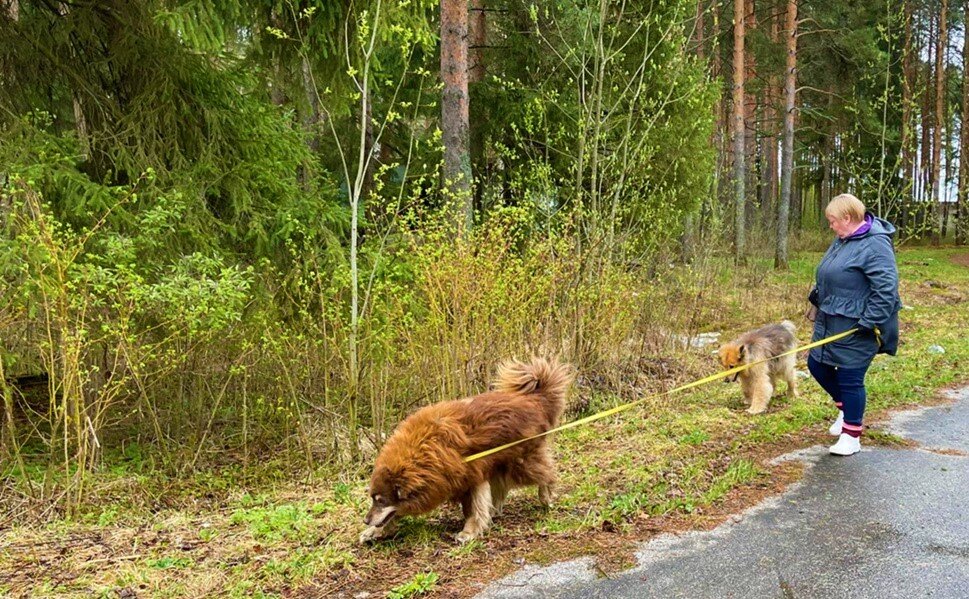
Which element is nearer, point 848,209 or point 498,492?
point 498,492

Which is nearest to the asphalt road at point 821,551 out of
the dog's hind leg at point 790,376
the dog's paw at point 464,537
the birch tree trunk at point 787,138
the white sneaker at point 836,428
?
the dog's paw at point 464,537

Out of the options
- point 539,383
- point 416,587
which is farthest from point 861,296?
point 416,587

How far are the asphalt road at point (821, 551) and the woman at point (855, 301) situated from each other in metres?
0.63

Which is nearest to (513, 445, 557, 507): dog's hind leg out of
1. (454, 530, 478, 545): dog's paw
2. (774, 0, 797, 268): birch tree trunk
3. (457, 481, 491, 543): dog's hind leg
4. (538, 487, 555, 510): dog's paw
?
(538, 487, 555, 510): dog's paw

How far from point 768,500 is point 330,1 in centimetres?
572

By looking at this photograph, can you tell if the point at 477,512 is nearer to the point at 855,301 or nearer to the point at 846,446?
the point at 846,446

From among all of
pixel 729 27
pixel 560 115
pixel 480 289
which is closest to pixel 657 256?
pixel 560 115

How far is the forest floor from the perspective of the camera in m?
3.46

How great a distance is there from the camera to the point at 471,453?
3.84 m

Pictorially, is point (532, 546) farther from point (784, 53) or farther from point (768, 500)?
point (784, 53)

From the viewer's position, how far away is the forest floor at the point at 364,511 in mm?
3461

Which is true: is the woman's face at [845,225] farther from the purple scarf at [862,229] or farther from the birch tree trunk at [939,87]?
the birch tree trunk at [939,87]

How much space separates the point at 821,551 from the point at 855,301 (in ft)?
7.41

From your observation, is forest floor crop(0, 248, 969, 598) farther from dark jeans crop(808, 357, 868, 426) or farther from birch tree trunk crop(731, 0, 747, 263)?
birch tree trunk crop(731, 0, 747, 263)
